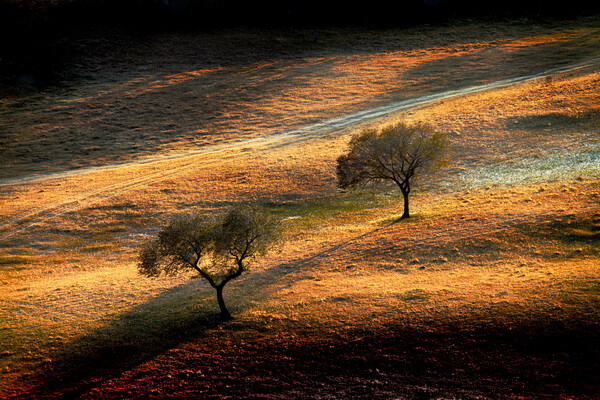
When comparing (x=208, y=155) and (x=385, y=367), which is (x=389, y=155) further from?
(x=208, y=155)

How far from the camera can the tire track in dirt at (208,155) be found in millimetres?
46906

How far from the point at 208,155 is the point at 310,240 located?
28.1 metres

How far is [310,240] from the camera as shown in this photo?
126ft

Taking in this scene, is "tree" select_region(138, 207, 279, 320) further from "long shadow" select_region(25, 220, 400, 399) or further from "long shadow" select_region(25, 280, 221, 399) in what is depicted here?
"long shadow" select_region(25, 280, 221, 399)

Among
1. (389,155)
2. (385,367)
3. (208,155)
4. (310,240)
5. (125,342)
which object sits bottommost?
(385,367)

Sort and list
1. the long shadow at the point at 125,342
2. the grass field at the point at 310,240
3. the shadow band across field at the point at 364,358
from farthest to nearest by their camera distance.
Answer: the long shadow at the point at 125,342
the grass field at the point at 310,240
the shadow band across field at the point at 364,358

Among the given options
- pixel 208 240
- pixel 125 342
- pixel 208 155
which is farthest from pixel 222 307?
pixel 208 155

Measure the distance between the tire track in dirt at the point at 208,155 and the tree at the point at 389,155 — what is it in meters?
23.6

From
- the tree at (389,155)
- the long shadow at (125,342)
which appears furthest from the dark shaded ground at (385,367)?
the tree at (389,155)

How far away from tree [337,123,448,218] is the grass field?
3.80 m

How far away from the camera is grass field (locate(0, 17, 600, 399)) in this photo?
22.7 metres

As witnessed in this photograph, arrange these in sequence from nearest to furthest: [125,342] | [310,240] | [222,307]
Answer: [125,342]
[222,307]
[310,240]

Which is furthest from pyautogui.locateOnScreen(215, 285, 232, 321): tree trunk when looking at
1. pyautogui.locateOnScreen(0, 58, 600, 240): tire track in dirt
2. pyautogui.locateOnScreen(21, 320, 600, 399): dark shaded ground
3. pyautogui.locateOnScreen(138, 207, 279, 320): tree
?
pyautogui.locateOnScreen(0, 58, 600, 240): tire track in dirt

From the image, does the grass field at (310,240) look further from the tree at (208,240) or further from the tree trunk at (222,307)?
the tree at (208,240)
